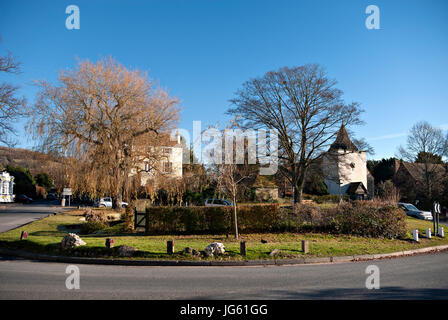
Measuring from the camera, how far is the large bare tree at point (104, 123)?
2153 centimetres

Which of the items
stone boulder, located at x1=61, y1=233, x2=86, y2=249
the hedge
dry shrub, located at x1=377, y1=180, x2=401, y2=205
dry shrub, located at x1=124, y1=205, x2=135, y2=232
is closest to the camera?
stone boulder, located at x1=61, y1=233, x2=86, y2=249

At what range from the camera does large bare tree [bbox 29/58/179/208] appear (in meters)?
21.5

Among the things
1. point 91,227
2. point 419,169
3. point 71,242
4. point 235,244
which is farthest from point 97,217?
point 419,169

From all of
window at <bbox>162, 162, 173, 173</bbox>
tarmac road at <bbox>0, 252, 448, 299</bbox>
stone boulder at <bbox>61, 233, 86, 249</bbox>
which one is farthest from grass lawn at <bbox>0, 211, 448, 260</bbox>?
window at <bbox>162, 162, 173, 173</bbox>

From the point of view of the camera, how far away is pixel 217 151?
18.2m

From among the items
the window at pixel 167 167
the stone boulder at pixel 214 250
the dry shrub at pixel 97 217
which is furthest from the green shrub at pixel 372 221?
the dry shrub at pixel 97 217

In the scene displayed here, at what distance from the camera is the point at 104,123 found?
23.6 meters

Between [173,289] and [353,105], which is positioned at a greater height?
[353,105]

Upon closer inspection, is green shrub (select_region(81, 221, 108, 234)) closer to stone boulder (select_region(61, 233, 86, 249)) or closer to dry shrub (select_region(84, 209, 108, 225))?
dry shrub (select_region(84, 209, 108, 225))

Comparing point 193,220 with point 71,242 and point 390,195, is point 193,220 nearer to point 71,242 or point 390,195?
point 71,242

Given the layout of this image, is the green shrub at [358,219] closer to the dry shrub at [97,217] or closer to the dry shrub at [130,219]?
the dry shrub at [130,219]
